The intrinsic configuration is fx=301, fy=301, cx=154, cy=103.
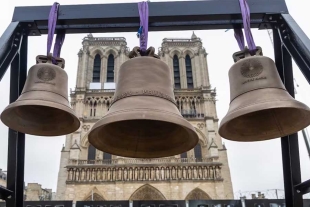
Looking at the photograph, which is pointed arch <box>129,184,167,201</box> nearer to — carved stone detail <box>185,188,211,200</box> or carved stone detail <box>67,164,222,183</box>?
carved stone detail <box>67,164,222,183</box>

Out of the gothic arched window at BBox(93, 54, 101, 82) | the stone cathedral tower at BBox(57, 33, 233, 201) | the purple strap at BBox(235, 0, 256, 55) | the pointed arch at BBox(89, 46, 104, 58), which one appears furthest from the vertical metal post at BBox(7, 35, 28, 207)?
the pointed arch at BBox(89, 46, 104, 58)

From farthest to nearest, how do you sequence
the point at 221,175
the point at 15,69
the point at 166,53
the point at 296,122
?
the point at 166,53 < the point at 221,175 < the point at 15,69 < the point at 296,122

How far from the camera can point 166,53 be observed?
32188mm

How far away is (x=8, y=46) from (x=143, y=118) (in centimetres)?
120

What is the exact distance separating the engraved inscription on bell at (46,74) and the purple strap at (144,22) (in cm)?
74

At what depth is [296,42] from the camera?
2133 mm

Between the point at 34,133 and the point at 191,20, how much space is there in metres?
1.63

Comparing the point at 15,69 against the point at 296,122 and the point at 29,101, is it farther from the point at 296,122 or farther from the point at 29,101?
the point at 296,122

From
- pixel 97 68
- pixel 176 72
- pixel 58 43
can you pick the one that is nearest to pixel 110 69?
pixel 97 68

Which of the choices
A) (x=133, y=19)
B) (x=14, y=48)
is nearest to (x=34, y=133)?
(x=14, y=48)

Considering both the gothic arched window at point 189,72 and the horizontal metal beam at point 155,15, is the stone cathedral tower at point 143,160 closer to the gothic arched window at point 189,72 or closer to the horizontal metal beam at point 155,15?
the gothic arched window at point 189,72

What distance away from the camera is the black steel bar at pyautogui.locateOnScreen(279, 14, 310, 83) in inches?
77.8

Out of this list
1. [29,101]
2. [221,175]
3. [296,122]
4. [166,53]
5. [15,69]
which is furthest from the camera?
[166,53]

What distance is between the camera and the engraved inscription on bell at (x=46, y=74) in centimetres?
238
